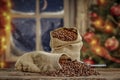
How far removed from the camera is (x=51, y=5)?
3.74 metres

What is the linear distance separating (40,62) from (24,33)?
6.61ft

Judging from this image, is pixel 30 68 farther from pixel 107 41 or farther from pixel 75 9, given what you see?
pixel 75 9

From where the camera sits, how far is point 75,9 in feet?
12.1

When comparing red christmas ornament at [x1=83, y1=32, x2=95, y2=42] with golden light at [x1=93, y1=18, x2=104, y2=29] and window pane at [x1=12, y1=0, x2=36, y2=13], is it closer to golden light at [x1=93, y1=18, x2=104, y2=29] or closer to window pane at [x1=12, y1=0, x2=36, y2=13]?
golden light at [x1=93, y1=18, x2=104, y2=29]

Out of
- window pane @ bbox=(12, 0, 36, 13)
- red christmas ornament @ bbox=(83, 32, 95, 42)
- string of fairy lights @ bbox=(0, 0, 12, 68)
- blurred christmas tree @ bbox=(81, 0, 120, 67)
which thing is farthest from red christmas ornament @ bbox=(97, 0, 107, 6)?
string of fairy lights @ bbox=(0, 0, 12, 68)

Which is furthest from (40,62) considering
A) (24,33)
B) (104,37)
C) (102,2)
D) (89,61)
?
(24,33)

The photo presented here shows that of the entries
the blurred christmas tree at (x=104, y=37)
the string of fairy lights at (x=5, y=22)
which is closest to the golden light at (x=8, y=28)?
the string of fairy lights at (x=5, y=22)

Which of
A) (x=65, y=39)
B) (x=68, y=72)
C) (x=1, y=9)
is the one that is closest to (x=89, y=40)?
(x=1, y=9)

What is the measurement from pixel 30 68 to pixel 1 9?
207 cm

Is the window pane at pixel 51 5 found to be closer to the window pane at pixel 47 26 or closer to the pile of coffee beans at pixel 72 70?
the window pane at pixel 47 26

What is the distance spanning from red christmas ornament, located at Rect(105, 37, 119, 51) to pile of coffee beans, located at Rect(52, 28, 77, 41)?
1369 mm

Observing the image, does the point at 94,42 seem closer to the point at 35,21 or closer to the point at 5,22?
the point at 35,21

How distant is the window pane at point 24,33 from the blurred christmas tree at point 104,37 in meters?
0.69

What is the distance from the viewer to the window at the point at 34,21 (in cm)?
371
